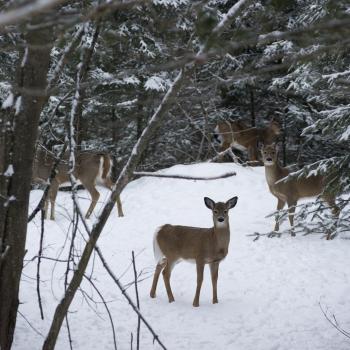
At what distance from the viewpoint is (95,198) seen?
11.6 meters

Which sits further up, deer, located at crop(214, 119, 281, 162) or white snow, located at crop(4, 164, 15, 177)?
deer, located at crop(214, 119, 281, 162)

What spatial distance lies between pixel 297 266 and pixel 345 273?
0.70 metres

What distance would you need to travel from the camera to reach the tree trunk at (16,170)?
4.10 metres

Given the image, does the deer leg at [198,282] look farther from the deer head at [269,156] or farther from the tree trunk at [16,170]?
the deer head at [269,156]

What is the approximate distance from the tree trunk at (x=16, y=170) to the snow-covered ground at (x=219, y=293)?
41cm

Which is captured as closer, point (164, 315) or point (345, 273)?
point (164, 315)

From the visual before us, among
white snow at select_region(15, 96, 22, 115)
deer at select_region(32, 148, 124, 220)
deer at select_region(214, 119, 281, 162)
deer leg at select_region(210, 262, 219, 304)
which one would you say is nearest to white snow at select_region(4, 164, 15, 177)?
white snow at select_region(15, 96, 22, 115)

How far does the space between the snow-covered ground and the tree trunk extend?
1.35 feet

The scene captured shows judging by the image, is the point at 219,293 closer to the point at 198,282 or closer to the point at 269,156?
the point at 198,282

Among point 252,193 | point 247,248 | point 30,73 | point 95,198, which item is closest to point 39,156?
point 95,198

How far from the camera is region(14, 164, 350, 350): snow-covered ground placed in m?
5.70

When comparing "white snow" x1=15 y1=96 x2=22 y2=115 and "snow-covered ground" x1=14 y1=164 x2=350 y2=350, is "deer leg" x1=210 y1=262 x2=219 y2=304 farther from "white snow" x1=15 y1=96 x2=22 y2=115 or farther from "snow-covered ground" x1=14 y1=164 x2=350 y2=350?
"white snow" x1=15 y1=96 x2=22 y2=115

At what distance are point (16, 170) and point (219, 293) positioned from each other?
3.95 metres

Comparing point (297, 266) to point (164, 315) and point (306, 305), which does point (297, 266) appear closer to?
point (306, 305)
